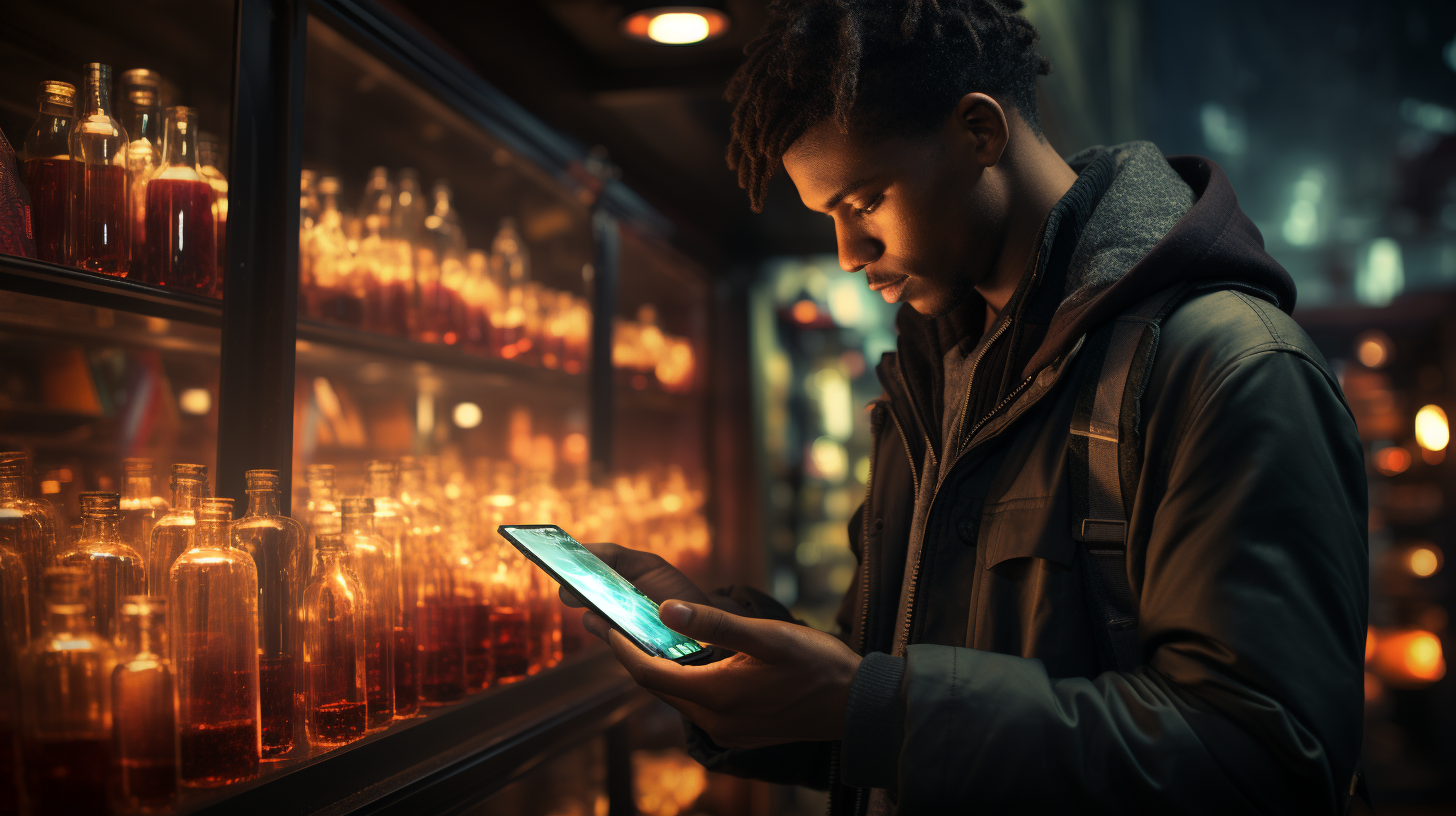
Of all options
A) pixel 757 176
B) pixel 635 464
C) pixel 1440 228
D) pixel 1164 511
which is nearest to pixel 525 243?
pixel 635 464

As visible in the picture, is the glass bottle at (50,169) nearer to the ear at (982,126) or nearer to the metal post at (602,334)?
the ear at (982,126)

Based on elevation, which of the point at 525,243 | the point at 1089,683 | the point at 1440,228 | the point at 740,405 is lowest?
the point at 1089,683

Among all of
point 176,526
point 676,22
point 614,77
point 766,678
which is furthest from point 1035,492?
point 614,77

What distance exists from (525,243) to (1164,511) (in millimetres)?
2526

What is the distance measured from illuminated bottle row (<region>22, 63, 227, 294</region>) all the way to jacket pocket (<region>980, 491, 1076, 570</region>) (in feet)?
4.06

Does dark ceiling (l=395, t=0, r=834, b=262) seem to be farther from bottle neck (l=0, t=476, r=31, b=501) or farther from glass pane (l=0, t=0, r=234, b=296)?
bottle neck (l=0, t=476, r=31, b=501)

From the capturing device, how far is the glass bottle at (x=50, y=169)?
127 cm

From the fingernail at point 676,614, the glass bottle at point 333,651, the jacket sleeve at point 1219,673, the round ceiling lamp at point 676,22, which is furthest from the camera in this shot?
the round ceiling lamp at point 676,22

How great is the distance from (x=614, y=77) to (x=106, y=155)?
153 cm

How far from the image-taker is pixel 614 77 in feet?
8.60

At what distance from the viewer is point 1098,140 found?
4.11 metres

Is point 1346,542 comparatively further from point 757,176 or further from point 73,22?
point 73,22

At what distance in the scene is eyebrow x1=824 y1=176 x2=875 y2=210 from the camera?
48.1 inches

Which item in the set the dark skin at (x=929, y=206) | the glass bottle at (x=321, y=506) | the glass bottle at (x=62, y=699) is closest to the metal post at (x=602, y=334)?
the glass bottle at (x=321, y=506)
